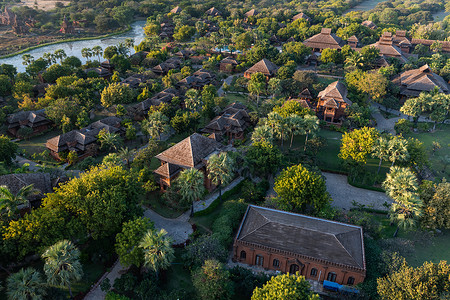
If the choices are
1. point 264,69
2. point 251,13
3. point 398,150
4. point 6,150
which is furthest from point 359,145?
point 251,13

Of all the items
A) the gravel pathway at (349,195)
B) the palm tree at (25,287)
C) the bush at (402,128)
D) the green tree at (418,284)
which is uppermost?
the palm tree at (25,287)

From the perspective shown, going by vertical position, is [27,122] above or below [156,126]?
below

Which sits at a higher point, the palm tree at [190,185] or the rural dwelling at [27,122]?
the palm tree at [190,185]

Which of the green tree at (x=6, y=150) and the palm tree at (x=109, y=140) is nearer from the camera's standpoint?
the green tree at (x=6, y=150)

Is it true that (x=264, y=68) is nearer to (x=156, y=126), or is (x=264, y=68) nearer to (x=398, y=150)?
(x=156, y=126)

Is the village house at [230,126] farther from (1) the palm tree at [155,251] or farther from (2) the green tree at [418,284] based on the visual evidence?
(2) the green tree at [418,284]

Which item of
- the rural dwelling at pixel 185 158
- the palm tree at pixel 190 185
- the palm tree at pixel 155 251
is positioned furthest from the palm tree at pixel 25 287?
the rural dwelling at pixel 185 158
